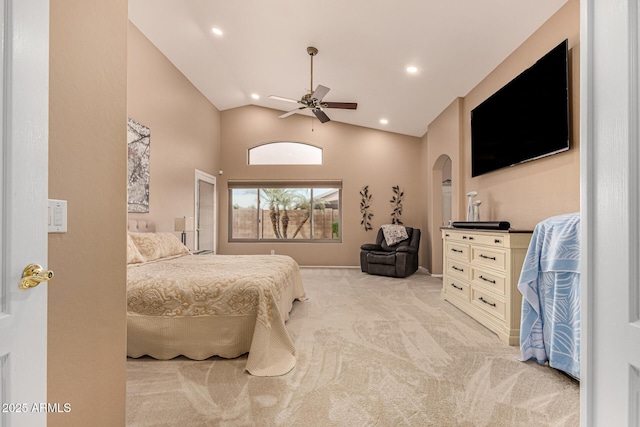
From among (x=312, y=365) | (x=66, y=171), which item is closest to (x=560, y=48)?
(x=312, y=365)

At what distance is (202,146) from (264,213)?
6.38 feet

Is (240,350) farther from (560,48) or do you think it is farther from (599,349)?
(560,48)

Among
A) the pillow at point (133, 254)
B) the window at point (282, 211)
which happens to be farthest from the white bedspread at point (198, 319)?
the window at point (282, 211)

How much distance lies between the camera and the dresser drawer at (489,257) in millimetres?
2736

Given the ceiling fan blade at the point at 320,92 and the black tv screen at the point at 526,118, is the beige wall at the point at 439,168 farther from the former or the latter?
the ceiling fan blade at the point at 320,92

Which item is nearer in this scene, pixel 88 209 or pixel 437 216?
pixel 88 209

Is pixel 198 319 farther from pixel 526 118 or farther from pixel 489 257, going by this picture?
pixel 526 118

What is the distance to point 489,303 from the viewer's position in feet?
9.65

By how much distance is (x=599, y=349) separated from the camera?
0.78 m

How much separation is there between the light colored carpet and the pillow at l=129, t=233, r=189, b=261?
4.76 feet

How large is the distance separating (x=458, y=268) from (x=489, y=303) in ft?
2.57

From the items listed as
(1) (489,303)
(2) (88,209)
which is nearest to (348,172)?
(1) (489,303)

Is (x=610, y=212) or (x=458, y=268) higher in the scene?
(x=610, y=212)

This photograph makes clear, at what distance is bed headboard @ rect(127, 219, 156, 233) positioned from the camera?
12.3ft
